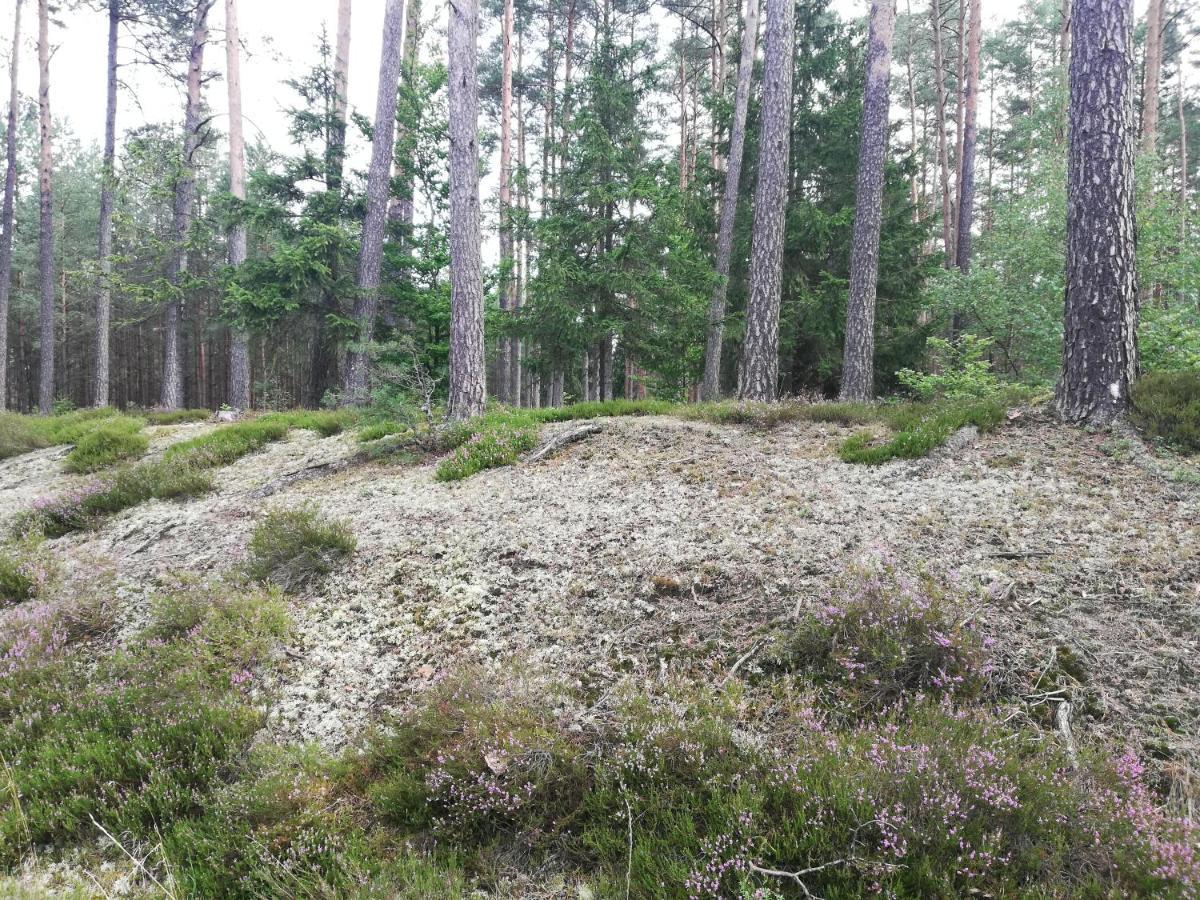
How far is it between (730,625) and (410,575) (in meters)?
2.46

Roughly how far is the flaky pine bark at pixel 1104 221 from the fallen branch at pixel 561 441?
4.97m

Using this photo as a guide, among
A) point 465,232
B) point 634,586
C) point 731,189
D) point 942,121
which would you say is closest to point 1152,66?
point 942,121

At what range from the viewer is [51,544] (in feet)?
19.3

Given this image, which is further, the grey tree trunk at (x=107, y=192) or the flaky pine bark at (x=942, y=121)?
the flaky pine bark at (x=942, y=121)

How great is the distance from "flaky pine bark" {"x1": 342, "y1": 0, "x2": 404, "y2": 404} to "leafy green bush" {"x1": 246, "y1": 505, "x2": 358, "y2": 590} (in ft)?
24.1

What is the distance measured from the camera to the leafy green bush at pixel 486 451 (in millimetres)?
6293

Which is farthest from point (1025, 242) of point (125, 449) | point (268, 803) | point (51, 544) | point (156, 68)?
point (156, 68)

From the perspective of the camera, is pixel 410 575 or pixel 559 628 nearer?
pixel 559 628

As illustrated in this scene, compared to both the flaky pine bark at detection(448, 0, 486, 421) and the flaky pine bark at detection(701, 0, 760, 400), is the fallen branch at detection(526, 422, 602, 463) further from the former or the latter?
the flaky pine bark at detection(701, 0, 760, 400)

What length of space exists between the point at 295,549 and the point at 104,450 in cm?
718

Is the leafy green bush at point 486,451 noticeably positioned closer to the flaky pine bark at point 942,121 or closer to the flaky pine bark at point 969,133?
the flaky pine bark at point 969,133

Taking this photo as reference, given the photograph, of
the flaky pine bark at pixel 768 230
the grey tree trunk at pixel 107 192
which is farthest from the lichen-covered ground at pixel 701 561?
the grey tree trunk at pixel 107 192

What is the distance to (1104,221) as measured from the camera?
16.6 feet

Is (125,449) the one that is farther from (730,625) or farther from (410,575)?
(730,625)
